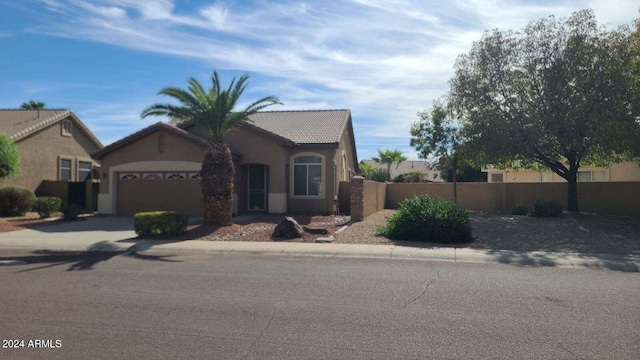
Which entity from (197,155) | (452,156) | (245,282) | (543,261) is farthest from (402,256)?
(452,156)

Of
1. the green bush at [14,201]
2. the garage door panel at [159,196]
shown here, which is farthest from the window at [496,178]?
the green bush at [14,201]

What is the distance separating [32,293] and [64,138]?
2573 cm

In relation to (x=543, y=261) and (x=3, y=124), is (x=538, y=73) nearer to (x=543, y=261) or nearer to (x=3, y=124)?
(x=543, y=261)

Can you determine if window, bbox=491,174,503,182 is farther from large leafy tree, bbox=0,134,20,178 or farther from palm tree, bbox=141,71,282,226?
large leafy tree, bbox=0,134,20,178

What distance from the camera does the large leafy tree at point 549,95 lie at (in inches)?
764

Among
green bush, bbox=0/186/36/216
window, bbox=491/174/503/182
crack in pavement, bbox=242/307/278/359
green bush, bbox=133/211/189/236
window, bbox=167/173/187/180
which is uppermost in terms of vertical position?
window, bbox=491/174/503/182

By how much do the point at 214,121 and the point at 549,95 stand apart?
13237 millimetres

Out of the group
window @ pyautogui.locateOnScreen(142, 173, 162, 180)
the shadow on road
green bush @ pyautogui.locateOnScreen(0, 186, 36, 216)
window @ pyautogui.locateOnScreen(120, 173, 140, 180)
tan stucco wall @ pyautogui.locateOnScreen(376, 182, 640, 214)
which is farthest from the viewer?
tan stucco wall @ pyautogui.locateOnScreen(376, 182, 640, 214)

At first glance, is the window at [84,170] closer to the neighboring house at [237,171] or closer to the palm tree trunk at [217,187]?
the neighboring house at [237,171]

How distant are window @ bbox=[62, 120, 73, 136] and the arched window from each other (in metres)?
15.9

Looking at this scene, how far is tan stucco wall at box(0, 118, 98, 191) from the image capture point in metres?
27.6

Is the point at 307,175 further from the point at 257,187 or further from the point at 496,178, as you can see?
the point at 496,178

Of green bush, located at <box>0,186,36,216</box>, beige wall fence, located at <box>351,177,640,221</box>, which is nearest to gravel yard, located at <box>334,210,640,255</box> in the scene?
beige wall fence, located at <box>351,177,640,221</box>

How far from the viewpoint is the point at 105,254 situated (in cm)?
1302
